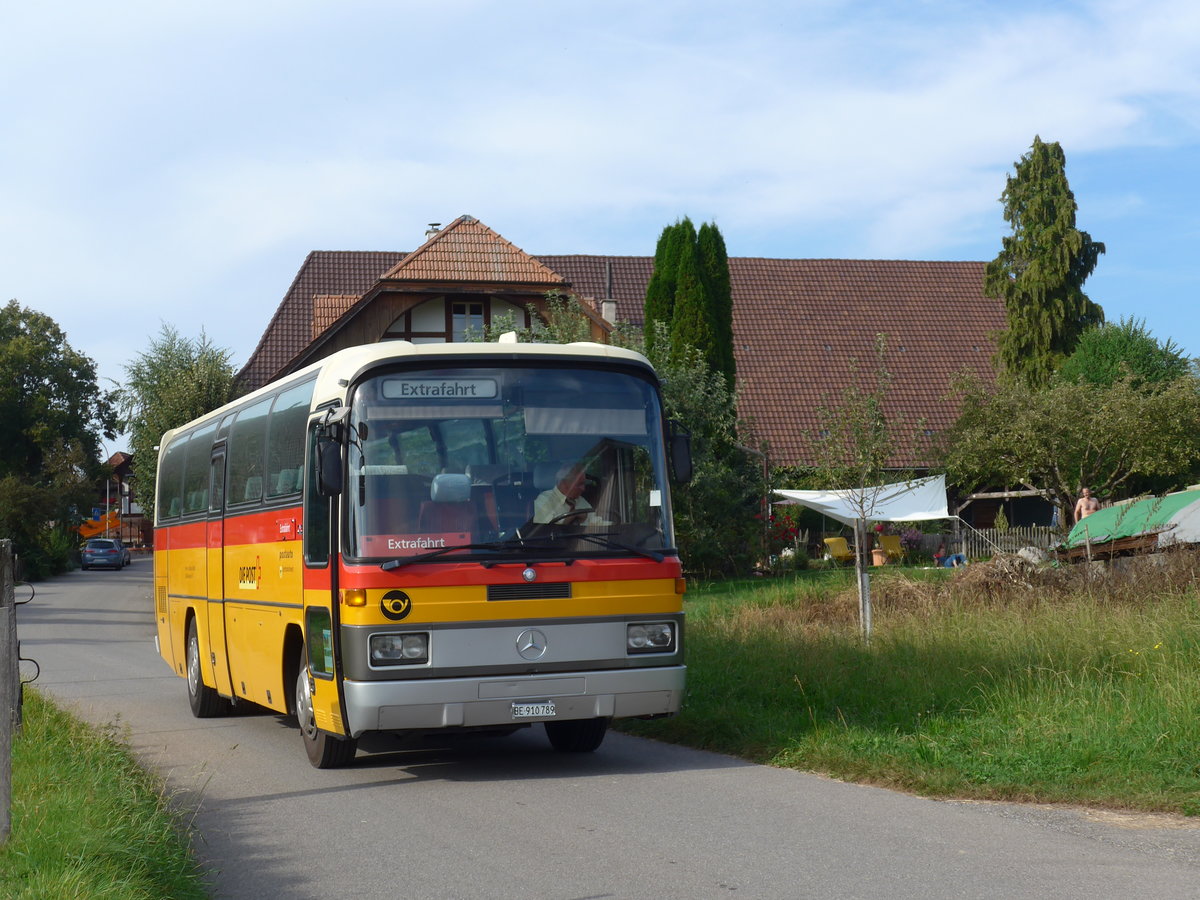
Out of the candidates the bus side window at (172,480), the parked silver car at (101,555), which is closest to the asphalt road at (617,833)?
the bus side window at (172,480)

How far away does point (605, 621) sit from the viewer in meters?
10.0

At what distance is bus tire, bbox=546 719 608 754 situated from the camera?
11.4 metres

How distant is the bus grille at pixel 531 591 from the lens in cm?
977

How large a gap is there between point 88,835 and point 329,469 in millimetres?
3380

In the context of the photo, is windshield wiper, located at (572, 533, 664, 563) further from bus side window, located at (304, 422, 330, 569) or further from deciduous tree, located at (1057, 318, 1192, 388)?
deciduous tree, located at (1057, 318, 1192, 388)

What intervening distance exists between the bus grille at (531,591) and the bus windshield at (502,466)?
209mm

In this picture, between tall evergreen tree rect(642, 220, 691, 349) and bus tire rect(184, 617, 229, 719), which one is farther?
tall evergreen tree rect(642, 220, 691, 349)

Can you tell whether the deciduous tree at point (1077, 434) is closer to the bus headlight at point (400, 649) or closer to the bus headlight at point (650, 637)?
the bus headlight at point (650, 637)

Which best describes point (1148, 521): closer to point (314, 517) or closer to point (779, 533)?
point (779, 533)

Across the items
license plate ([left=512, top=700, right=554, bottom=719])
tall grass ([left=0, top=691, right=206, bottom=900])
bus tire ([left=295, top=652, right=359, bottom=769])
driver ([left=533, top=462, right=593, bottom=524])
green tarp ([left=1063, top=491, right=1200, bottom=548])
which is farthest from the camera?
green tarp ([left=1063, top=491, right=1200, bottom=548])

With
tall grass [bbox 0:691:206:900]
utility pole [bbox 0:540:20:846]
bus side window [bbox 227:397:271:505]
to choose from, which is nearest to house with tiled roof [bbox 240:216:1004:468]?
bus side window [bbox 227:397:271:505]

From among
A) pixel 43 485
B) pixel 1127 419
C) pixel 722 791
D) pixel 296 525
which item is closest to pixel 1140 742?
pixel 722 791

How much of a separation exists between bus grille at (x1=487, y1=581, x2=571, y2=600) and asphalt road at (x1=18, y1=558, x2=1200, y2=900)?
1.26 meters

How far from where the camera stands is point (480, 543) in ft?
32.2
